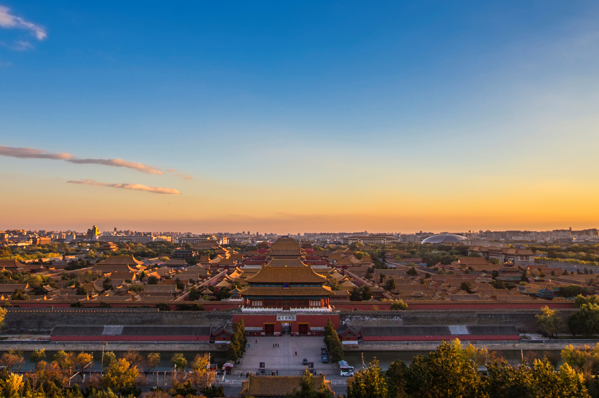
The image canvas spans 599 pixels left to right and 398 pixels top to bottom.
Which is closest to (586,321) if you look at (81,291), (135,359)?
(135,359)

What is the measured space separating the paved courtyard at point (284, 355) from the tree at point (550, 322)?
1419 cm

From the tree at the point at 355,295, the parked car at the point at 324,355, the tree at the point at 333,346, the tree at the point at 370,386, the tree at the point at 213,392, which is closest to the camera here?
the tree at the point at 370,386

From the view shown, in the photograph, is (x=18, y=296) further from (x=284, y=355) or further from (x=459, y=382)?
(x=459, y=382)

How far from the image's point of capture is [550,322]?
25719 millimetres

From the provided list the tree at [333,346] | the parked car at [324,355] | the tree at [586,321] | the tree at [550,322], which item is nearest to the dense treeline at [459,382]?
the tree at [333,346]

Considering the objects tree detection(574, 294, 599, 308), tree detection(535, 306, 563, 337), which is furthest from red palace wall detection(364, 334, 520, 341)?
tree detection(574, 294, 599, 308)

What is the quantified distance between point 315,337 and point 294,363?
4.75 m

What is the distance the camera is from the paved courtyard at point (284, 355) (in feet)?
66.8

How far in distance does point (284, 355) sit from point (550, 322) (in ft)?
55.6

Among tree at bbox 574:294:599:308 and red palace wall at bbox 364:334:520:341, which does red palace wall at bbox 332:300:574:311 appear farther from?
red palace wall at bbox 364:334:520:341

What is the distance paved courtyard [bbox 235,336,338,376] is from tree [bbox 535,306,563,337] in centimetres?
1419

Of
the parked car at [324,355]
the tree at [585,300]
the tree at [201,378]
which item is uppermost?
the tree at [585,300]

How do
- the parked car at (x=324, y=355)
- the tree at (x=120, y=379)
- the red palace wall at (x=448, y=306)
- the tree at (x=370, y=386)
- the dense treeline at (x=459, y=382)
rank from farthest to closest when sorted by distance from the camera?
the red palace wall at (x=448, y=306), the parked car at (x=324, y=355), the tree at (x=120, y=379), the tree at (x=370, y=386), the dense treeline at (x=459, y=382)

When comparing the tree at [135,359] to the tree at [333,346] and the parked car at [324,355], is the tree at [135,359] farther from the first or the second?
the tree at [333,346]
